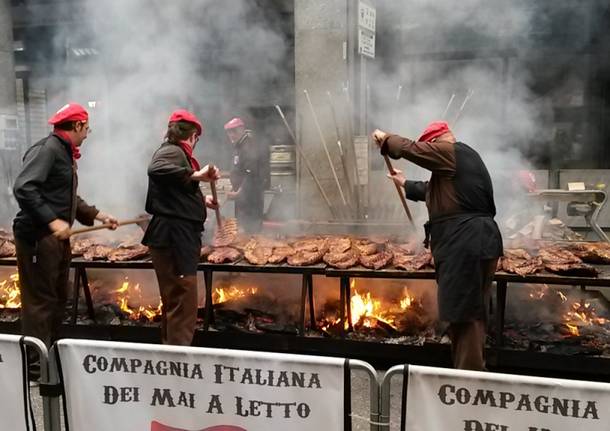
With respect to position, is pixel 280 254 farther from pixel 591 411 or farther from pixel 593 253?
pixel 591 411

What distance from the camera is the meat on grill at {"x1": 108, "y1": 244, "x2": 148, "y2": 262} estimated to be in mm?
5034

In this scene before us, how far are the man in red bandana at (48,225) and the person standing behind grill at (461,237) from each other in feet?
8.25

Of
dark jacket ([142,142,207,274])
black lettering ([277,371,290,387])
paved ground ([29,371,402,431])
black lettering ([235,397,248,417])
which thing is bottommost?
paved ground ([29,371,402,431])

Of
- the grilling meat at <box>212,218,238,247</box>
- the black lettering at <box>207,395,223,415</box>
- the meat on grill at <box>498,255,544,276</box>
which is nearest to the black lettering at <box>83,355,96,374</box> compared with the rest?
the black lettering at <box>207,395,223,415</box>

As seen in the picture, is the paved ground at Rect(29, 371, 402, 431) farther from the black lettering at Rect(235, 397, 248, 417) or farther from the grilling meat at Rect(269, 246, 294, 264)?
the black lettering at Rect(235, 397, 248, 417)

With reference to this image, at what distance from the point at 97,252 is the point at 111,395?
9.44 feet

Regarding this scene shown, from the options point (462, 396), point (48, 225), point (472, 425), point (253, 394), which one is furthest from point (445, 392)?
point (48, 225)

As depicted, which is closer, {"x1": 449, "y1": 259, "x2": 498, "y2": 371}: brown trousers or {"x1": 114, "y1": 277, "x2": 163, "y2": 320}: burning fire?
{"x1": 449, "y1": 259, "x2": 498, "y2": 371}: brown trousers

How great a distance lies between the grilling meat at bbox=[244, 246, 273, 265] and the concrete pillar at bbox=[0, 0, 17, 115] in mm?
6281

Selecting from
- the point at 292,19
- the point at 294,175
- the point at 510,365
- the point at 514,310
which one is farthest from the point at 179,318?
the point at 292,19

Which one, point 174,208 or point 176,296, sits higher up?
point 174,208

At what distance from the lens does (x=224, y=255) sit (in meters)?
4.93

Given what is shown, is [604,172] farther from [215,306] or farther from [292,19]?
[215,306]

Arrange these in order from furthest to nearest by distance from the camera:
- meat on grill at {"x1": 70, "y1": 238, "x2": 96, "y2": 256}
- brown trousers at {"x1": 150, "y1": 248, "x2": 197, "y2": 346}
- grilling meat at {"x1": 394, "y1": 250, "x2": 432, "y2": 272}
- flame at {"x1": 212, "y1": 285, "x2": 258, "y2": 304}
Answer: flame at {"x1": 212, "y1": 285, "x2": 258, "y2": 304}
meat on grill at {"x1": 70, "y1": 238, "x2": 96, "y2": 256}
grilling meat at {"x1": 394, "y1": 250, "x2": 432, "y2": 272}
brown trousers at {"x1": 150, "y1": 248, "x2": 197, "y2": 346}
